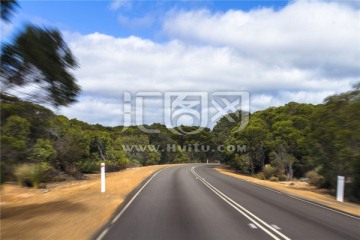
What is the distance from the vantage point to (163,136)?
271 ft

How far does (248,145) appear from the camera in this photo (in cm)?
5503

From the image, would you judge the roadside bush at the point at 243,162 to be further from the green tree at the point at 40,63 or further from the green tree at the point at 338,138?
the green tree at the point at 40,63

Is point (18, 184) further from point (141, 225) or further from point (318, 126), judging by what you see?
point (318, 126)

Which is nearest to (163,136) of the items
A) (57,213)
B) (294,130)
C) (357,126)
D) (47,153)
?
(294,130)

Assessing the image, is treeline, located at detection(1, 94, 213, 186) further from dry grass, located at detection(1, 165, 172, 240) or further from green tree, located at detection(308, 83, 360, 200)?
green tree, located at detection(308, 83, 360, 200)

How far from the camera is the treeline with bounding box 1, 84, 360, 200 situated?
12453mm

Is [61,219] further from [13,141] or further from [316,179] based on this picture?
[316,179]

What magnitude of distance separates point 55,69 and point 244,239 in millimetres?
6649

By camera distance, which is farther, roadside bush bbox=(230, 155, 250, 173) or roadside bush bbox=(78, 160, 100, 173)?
roadside bush bbox=(230, 155, 250, 173)

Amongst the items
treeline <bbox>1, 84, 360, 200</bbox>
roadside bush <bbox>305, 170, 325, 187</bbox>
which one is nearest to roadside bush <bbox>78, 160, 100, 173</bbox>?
treeline <bbox>1, 84, 360, 200</bbox>

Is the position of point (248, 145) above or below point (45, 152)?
below

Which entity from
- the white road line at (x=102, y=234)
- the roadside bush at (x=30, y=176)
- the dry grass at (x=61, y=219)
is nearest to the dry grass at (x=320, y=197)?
the dry grass at (x=61, y=219)

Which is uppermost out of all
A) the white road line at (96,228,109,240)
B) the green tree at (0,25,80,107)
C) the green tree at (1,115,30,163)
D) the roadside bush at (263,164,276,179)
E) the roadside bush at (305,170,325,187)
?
the green tree at (0,25,80,107)

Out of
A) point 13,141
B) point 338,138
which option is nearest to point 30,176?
point 13,141
